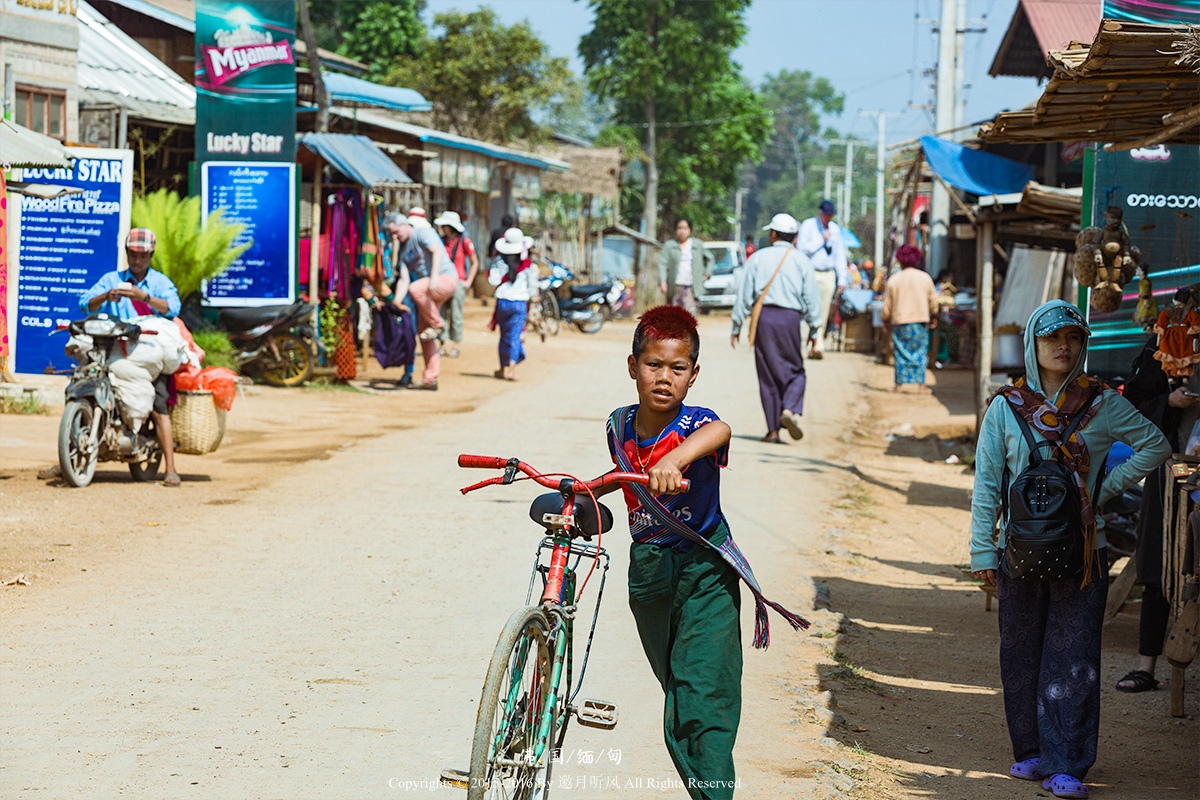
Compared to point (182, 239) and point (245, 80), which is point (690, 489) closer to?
point (182, 239)

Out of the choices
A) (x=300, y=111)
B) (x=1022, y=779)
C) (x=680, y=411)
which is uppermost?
(x=300, y=111)

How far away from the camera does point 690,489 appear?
157 inches

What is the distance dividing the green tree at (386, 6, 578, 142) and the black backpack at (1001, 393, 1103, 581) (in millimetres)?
26915

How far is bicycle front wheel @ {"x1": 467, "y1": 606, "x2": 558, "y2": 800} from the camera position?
345 cm

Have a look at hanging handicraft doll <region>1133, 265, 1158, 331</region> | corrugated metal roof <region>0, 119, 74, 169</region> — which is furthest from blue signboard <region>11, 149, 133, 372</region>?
hanging handicraft doll <region>1133, 265, 1158, 331</region>

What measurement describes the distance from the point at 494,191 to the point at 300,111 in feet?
36.0

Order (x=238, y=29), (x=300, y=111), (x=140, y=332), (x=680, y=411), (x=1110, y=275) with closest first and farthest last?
1. (x=680, y=411)
2. (x=1110, y=275)
3. (x=140, y=332)
4. (x=238, y=29)
5. (x=300, y=111)

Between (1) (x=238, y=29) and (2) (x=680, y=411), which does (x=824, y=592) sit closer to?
(2) (x=680, y=411)

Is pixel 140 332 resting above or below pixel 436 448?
above

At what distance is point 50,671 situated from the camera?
554 cm

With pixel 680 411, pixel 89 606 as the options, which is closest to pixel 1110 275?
pixel 680 411

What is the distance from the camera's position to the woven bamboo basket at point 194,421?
33.0 feet

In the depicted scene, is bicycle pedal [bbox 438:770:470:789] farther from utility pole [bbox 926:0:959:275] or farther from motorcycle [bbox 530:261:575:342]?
motorcycle [bbox 530:261:575:342]

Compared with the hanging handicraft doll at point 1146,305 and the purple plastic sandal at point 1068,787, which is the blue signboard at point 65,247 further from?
the purple plastic sandal at point 1068,787
